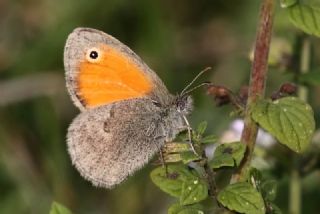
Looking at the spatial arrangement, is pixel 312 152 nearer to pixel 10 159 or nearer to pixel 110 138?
pixel 110 138

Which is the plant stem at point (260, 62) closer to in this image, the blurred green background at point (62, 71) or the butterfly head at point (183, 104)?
the butterfly head at point (183, 104)

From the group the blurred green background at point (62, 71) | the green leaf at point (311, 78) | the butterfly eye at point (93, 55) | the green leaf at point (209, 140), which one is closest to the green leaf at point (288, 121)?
the green leaf at point (209, 140)

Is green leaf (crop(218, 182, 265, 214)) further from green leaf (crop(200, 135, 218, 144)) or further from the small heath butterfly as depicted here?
the small heath butterfly

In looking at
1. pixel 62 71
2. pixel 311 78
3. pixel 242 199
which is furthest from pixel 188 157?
pixel 62 71

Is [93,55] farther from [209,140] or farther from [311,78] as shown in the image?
[311,78]

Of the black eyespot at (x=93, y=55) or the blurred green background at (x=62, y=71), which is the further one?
the blurred green background at (x=62, y=71)

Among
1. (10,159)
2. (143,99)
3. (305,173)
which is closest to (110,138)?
(143,99)
